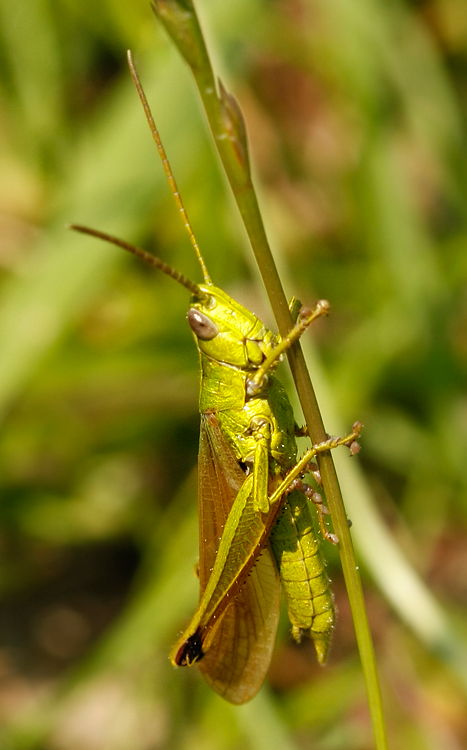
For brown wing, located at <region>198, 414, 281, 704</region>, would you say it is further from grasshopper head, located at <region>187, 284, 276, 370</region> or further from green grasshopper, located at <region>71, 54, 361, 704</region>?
grasshopper head, located at <region>187, 284, 276, 370</region>

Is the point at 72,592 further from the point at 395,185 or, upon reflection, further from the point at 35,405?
the point at 395,185

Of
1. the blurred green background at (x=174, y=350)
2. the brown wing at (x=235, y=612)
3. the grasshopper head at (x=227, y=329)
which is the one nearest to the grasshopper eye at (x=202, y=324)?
the grasshopper head at (x=227, y=329)

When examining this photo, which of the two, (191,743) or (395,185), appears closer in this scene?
(191,743)

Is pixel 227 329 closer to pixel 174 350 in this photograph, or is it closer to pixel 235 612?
pixel 235 612

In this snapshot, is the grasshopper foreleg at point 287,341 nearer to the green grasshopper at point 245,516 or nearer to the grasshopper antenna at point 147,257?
the green grasshopper at point 245,516

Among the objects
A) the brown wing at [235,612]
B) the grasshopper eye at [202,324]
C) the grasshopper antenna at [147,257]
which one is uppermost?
the grasshopper eye at [202,324]

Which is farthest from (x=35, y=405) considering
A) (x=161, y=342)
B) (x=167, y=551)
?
(x=167, y=551)

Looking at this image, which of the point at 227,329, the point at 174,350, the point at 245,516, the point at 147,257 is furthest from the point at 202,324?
the point at 174,350
